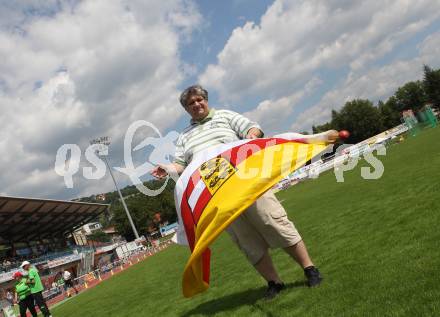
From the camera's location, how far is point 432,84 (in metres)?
89.0

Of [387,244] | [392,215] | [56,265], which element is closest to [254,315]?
[387,244]

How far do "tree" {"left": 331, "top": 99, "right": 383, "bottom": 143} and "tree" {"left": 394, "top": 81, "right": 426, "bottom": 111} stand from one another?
37.9 ft

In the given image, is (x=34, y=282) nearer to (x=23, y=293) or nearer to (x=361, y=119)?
(x=23, y=293)

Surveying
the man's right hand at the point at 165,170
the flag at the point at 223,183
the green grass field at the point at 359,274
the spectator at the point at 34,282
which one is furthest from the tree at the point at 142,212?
the flag at the point at 223,183

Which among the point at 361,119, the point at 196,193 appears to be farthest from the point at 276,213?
the point at 361,119

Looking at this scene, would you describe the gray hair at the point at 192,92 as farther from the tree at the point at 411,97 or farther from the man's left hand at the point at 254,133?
the tree at the point at 411,97

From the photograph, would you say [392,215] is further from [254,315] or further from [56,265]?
[56,265]

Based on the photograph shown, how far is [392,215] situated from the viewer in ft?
22.1

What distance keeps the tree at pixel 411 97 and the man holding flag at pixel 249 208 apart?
108856 millimetres

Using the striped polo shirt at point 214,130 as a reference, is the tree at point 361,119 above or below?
Answer: above

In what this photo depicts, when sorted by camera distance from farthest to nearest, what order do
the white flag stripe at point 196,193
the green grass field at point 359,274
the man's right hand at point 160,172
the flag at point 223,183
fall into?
the man's right hand at point 160,172
the white flag stripe at point 196,193
the flag at point 223,183
the green grass field at point 359,274

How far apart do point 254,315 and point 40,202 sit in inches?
1800

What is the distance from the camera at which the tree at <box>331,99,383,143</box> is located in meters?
96.0

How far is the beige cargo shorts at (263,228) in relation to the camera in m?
4.07
